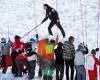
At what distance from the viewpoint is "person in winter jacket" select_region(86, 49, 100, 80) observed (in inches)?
753

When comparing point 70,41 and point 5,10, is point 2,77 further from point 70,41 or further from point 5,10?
point 5,10

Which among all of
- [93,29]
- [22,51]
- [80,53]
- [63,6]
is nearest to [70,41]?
[80,53]

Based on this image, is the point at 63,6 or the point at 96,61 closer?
the point at 96,61

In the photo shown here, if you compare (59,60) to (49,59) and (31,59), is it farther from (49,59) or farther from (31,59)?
(31,59)

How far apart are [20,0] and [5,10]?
3.19m

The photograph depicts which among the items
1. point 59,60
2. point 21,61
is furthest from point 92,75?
point 21,61

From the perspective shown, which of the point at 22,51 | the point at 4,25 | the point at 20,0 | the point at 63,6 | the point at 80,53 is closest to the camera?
the point at 80,53

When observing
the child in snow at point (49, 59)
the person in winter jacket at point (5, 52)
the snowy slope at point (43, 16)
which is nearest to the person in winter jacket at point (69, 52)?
the child in snow at point (49, 59)

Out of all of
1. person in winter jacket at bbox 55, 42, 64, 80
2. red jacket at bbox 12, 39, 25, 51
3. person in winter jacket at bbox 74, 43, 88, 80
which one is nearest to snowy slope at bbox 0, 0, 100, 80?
red jacket at bbox 12, 39, 25, 51

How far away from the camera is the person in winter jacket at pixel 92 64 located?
19.1m

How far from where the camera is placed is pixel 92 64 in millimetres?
19172

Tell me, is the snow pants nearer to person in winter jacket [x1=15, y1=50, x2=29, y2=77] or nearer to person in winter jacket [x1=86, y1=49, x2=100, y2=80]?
person in winter jacket [x1=86, y1=49, x2=100, y2=80]

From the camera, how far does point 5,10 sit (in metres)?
38.6

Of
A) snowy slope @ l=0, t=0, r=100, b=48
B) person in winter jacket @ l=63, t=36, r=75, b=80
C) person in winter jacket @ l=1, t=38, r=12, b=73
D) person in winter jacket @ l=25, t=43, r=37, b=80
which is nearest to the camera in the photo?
person in winter jacket @ l=63, t=36, r=75, b=80
